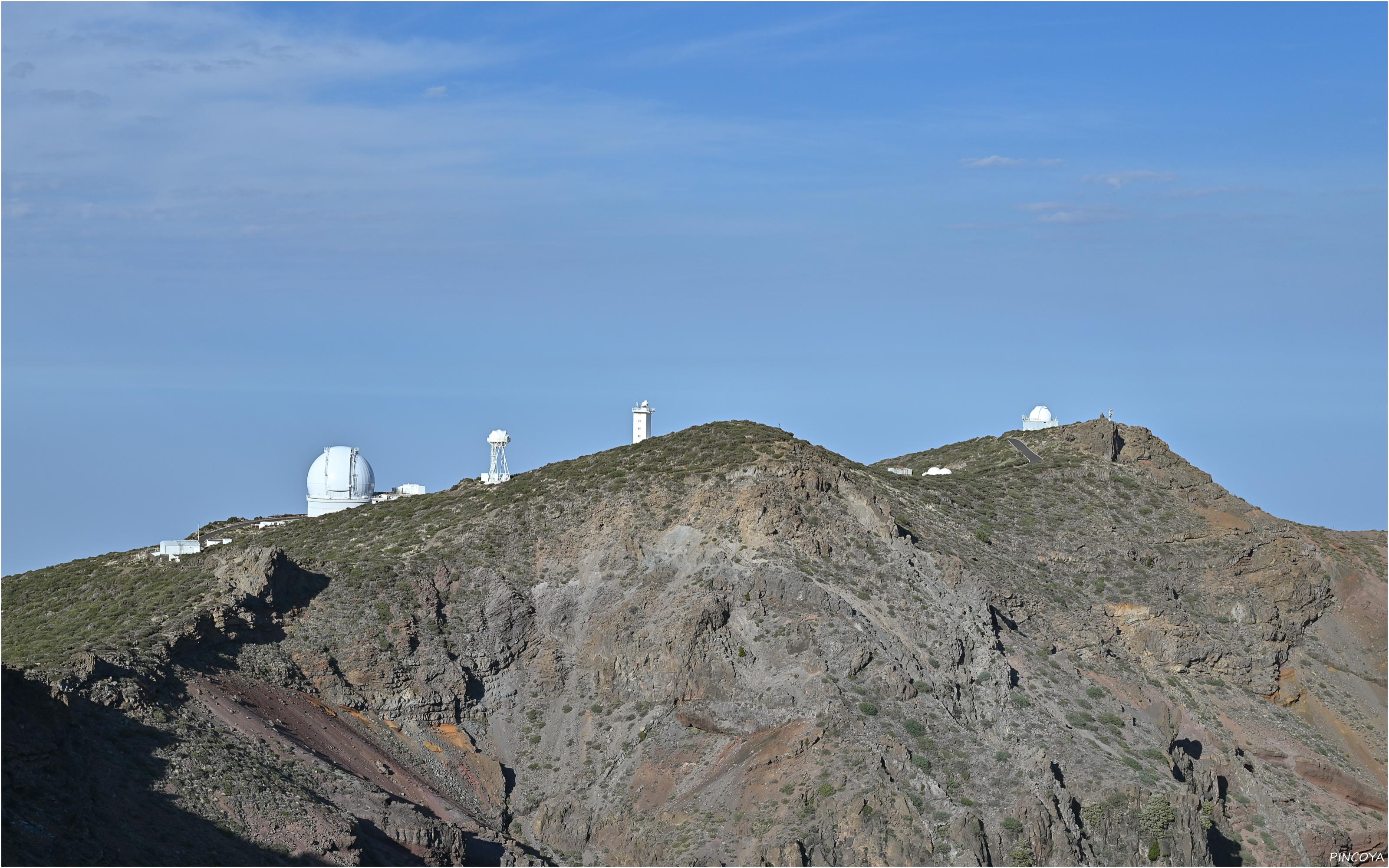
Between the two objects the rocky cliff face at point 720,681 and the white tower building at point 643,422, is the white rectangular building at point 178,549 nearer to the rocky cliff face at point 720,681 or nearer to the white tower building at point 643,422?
the rocky cliff face at point 720,681

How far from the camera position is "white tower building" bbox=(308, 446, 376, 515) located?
10488cm

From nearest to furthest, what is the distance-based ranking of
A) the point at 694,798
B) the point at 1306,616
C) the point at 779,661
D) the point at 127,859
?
the point at 127,859 → the point at 694,798 → the point at 779,661 → the point at 1306,616

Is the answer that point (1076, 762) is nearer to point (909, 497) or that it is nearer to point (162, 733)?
point (909, 497)

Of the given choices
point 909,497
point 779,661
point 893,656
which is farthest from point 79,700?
point 909,497

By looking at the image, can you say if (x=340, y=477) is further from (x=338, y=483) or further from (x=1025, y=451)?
(x=1025, y=451)

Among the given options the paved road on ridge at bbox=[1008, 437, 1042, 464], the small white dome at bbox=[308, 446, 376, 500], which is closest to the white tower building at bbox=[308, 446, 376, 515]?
the small white dome at bbox=[308, 446, 376, 500]

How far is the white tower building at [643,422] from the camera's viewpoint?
12181 cm

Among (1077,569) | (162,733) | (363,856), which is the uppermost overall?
(1077,569)

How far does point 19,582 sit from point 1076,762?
5579 cm

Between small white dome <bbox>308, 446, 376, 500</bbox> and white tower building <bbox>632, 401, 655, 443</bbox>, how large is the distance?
2264cm

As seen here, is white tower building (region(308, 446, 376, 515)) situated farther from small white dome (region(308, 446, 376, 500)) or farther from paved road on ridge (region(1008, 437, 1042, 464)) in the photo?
paved road on ridge (region(1008, 437, 1042, 464))

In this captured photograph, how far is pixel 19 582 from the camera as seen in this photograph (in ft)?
294

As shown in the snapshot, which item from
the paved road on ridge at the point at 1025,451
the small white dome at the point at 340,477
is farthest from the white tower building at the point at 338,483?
the paved road on ridge at the point at 1025,451

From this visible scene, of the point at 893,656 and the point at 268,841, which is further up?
the point at 893,656
